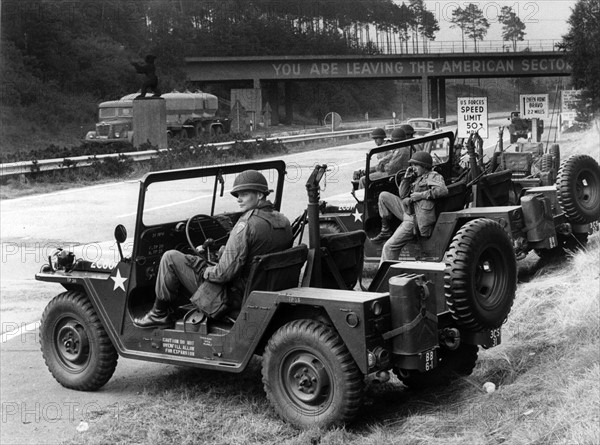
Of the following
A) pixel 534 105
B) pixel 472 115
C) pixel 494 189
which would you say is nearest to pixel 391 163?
pixel 494 189

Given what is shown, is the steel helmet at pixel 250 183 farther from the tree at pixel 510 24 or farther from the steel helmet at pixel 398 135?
the tree at pixel 510 24

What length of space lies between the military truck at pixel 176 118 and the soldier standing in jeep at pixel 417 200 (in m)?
24.7

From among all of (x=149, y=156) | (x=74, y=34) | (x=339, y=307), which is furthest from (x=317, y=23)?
(x=74, y=34)

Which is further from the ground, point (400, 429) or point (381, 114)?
point (381, 114)

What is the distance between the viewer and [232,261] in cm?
645

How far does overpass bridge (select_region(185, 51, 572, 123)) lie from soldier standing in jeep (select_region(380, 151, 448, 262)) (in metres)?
10.4

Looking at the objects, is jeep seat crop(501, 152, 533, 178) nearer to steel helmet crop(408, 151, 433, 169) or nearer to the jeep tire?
the jeep tire

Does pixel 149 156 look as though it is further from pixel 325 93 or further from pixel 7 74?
pixel 7 74

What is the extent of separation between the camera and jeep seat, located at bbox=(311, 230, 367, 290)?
678 cm

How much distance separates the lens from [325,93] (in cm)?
2433

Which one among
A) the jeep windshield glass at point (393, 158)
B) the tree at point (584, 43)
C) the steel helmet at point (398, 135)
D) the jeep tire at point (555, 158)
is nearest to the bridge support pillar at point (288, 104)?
the jeep tire at point (555, 158)

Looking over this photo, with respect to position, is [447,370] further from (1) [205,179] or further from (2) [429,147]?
(2) [429,147]

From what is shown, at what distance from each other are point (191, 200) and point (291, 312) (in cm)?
203

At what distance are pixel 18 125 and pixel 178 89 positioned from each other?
7.19 meters
